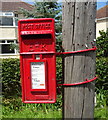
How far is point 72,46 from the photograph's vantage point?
180 cm

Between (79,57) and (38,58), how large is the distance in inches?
18.0

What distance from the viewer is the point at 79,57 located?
1.79 meters

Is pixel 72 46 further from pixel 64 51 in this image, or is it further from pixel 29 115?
pixel 29 115

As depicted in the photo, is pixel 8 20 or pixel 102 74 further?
pixel 8 20

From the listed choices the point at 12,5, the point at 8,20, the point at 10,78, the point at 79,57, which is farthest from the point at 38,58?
the point at 8,20

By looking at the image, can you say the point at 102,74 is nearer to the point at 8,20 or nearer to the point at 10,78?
the point at 10,78

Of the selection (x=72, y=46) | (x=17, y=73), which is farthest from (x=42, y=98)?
(x=17, y=73)

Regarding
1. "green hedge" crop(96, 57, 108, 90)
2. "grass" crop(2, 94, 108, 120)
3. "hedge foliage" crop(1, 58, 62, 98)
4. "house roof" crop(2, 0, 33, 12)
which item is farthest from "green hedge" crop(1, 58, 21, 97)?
"house roof" crop(2, 0, 33, 12)

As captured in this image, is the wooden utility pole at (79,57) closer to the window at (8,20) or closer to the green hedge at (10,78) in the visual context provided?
the green hedge at (10,78)

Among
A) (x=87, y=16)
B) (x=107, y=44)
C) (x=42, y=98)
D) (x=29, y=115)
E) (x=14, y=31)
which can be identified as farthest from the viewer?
(x=14, y=31)

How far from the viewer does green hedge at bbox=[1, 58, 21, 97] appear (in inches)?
231

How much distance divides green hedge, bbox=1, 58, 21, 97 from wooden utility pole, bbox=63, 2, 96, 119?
13.9 ft

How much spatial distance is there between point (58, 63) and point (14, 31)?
37.2ft

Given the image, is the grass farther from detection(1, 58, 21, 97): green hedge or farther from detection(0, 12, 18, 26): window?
detection(0, 12, 18, 26): window
